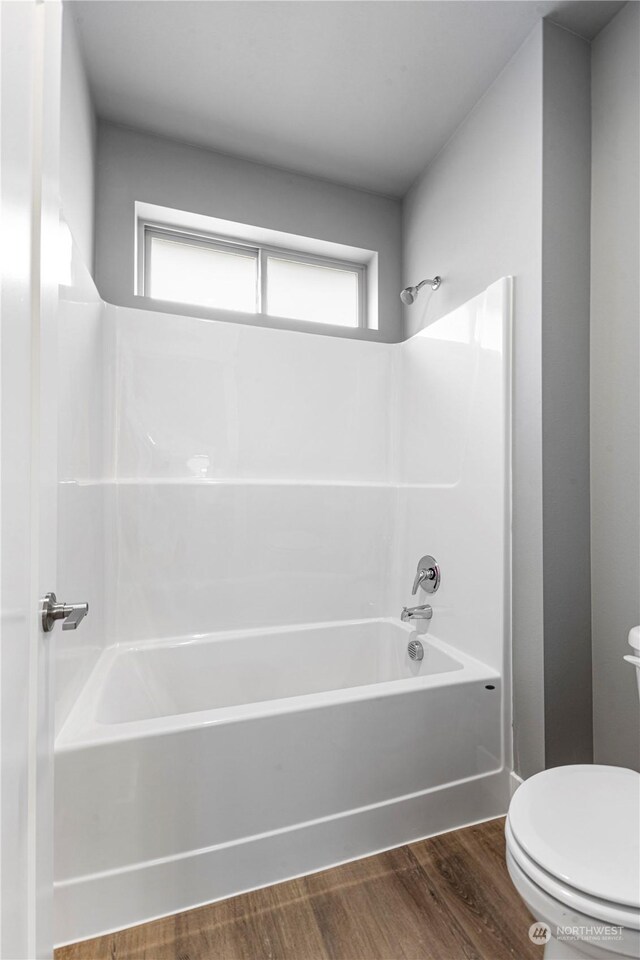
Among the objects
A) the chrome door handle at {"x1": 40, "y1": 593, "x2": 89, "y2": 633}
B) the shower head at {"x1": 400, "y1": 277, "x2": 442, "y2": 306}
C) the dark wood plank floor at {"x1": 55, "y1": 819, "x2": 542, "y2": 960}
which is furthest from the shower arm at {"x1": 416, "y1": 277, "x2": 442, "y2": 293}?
the dark wood plank floor at {"x1": 55, "y1": 819, "x2": 542, "y2": 960}

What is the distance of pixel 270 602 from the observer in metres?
2.27

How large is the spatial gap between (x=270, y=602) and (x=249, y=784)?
0.94m

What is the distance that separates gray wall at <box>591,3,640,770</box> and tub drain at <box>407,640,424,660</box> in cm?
67

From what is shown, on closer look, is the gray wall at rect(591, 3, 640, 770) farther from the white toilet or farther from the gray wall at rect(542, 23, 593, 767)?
the white toilet

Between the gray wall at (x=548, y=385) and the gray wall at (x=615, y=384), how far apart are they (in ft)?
0.13

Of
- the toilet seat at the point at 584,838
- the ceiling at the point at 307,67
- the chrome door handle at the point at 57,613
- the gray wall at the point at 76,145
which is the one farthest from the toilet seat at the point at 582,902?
the ceiling at the point at 307,67

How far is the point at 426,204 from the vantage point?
8.00 feet

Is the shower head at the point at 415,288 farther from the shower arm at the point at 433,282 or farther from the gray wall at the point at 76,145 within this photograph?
the gray wall at the point at 76,145

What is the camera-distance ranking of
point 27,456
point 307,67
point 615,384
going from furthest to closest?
point 307,67 < point 615,384 < point 27,456

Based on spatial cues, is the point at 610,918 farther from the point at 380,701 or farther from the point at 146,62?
the point at 146,62

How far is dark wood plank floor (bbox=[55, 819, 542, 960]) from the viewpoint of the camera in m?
1.17

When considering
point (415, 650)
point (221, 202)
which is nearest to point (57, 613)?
point (415, 650)

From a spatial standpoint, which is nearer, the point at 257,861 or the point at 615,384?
the point at 257,861

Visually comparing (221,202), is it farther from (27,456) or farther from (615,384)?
(27,456)
